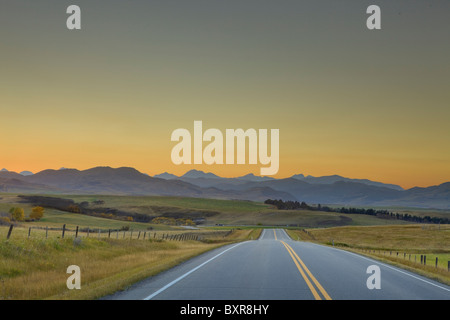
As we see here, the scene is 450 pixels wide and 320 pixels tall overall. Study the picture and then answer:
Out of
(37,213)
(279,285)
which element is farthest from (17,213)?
(279,285)

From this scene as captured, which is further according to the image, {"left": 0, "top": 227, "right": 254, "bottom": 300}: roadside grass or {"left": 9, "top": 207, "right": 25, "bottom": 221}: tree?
{"left": 9, "top": 207, "right": 25, "bottom": 221}: tree

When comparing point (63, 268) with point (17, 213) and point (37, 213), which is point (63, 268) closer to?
point (37, 213)

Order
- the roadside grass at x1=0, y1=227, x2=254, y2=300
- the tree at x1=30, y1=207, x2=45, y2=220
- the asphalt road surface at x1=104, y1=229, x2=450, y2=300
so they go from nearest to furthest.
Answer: the asphalt road surface at x1=104, y1=229, x2=450, y2=300 < the roadside grass at x1=0, y1=227, x2=254, y2=300 < the tree at x1=30, y1=207, x2=45, y2=220

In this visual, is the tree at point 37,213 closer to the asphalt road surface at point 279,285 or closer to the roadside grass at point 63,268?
the roadside grass at point 63,268

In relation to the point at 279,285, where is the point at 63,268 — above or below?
below

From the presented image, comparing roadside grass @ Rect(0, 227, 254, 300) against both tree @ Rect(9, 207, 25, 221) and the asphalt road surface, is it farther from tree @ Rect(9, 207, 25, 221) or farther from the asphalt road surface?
tree @ Rect(9, 207, 25, 221)

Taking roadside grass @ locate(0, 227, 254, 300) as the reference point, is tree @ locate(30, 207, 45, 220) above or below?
below

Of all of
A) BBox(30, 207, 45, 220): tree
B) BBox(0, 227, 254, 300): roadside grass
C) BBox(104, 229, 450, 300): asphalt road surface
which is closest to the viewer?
BBox(104, 229, 450, 300): asphalt road surface

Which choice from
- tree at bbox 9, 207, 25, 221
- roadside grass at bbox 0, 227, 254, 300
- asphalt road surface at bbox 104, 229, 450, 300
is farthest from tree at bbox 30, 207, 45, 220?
asphalt road surface at bbox 104, 229, 450, 300
